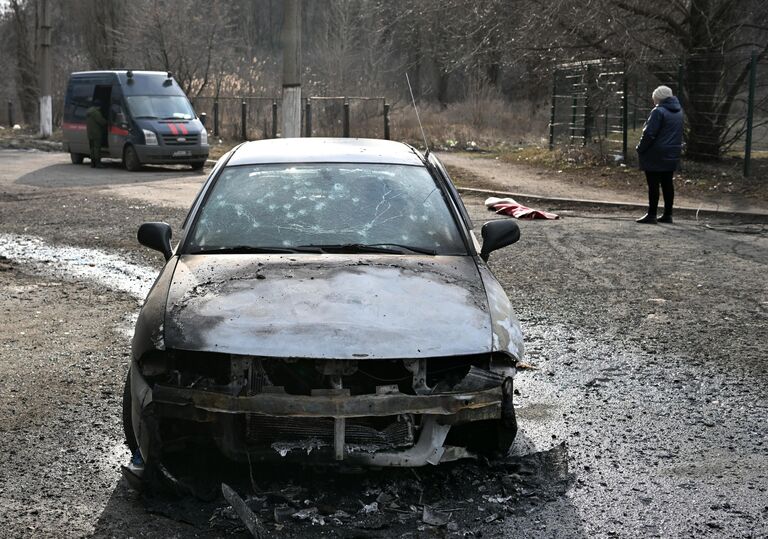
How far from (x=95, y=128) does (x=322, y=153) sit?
18.5 metres

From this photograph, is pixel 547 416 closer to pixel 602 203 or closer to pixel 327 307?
pixel 327 307

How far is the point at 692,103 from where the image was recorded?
20.4 m

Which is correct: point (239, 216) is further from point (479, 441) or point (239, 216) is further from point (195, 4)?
point (195, 4)

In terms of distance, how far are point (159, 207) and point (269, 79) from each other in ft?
82.1

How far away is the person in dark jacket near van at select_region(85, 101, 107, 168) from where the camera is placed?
75.5 ft

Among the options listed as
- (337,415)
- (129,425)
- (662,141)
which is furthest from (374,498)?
(662,141)

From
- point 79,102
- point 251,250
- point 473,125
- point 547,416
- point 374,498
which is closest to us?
point 374,498

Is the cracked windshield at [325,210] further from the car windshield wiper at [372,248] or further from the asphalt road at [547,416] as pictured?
the asphalt road at [547,416]

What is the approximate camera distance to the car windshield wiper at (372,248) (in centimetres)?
522

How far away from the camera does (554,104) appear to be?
27.5 metres

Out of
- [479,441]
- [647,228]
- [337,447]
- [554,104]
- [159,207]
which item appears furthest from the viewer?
[554,104]

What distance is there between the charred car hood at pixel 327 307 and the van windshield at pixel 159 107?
1839cm

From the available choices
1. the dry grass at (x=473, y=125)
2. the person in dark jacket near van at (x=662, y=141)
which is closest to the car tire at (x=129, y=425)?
the person in dark jacket near van at (x=662, y=141)

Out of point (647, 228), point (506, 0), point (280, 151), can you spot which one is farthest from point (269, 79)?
point (280, 151)
